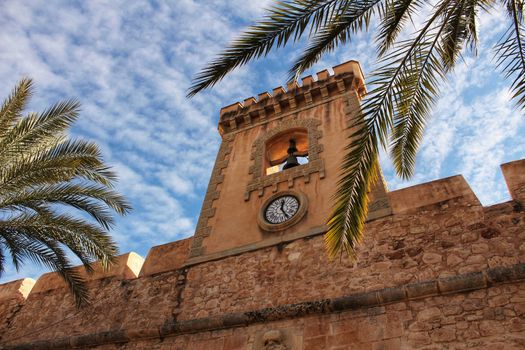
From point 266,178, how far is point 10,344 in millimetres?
5246

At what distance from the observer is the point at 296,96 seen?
35.9 feet

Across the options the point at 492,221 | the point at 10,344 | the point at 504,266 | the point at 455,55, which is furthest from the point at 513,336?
the point at 10,344

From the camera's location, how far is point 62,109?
7.96 meters

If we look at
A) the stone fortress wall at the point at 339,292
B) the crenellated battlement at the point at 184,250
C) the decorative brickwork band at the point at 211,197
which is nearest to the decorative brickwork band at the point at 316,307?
the stone fortress wall at the point at 339,292

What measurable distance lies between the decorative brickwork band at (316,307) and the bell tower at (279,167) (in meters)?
1.38

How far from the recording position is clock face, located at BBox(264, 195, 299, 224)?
794 centimetres

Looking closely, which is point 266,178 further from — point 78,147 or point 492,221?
point 492,221

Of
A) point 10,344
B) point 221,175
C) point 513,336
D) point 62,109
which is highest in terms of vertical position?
point 221,175

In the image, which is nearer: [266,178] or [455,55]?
[455,55]

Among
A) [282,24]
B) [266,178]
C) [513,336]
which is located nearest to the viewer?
[513,336]

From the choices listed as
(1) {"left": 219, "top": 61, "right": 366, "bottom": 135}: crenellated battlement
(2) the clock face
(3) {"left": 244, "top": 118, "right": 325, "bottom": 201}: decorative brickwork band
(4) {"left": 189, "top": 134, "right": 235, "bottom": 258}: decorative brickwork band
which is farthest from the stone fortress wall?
(1) {"left": 219, "top": 61, "right": 366, "bottom": 135}: crenellated battlement

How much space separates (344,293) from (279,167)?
500 cm

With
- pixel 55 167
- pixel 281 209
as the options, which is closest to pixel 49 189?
pixel 55 167

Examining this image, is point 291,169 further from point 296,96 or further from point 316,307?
point 316,307
